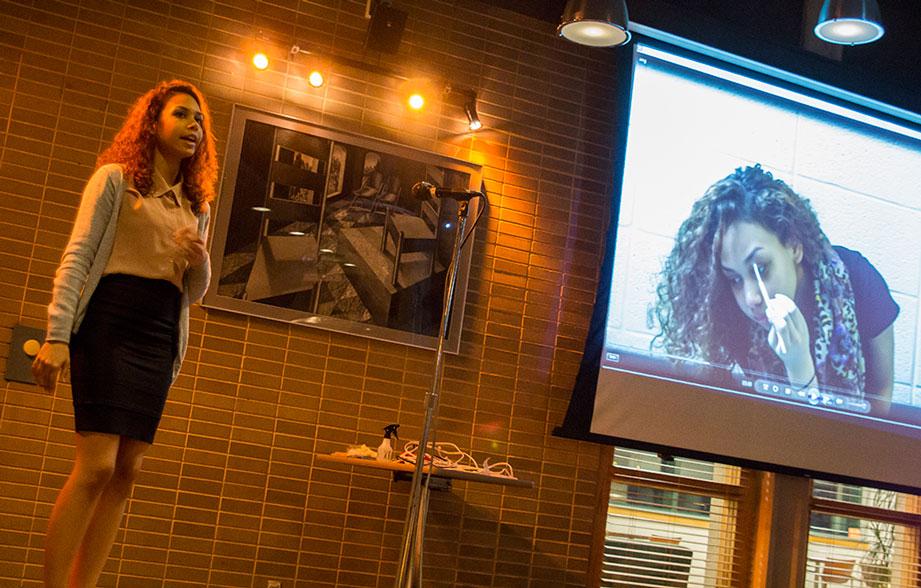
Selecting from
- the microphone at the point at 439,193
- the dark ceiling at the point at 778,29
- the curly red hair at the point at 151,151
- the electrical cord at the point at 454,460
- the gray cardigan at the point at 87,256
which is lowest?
the electrical cord at the point at 454,460

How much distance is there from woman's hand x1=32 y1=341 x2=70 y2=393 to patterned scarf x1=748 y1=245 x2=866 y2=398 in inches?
134

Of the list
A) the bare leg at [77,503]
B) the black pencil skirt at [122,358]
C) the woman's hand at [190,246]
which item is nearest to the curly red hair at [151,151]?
the woman's hand at [190,246]

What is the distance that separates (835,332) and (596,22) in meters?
2.01

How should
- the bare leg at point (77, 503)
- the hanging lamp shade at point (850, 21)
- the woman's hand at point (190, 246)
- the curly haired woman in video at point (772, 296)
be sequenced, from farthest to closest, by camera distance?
the curly haired woman in video at point (772, 296)
the hanging lamp shade at point (850, 21)
the woman's hand at point (190, 246)
the bare leg at point (77, 503)

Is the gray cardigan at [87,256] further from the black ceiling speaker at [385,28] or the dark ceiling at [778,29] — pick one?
the dark ceiling at [778,29]

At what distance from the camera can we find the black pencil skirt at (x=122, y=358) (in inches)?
90.3

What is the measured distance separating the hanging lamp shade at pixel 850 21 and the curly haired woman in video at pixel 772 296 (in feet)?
2.57

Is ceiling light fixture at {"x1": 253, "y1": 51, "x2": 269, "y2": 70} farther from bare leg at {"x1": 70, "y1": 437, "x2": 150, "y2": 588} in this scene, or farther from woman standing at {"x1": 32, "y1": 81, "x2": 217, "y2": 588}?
bare leg at {"x1": 70, "y1": 437, "x2": 150, "y2": 588}

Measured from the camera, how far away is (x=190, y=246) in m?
2.48

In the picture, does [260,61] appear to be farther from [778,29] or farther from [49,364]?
[778,29]

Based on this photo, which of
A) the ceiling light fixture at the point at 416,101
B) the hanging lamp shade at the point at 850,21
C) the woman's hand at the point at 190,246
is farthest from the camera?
the ceiling light fixture at the point at 416,101

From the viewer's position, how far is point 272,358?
388 cm

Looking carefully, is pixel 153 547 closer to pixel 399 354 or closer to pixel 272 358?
pixel 272 358

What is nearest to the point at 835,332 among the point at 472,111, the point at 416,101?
the point at 472,111
